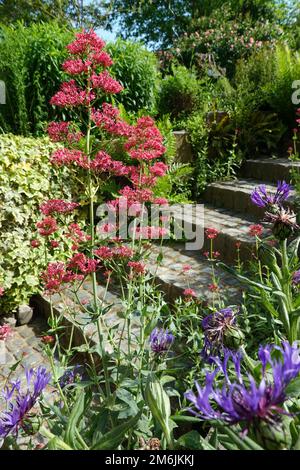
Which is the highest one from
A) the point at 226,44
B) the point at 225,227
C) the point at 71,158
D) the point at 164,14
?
the point at 164,14

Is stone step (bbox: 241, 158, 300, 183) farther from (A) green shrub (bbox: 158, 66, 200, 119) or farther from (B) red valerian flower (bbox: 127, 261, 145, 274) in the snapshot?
(B) red valerian flower (bbox: 127, 261, 145, 274)

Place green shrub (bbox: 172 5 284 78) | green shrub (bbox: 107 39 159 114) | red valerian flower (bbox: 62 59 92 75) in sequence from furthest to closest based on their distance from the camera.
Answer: green shrub (bbox: 172 5 284 78) → green shrub (bbox: 107 39 159 114) → red valerian flower (bbox: 62 59 92 75)

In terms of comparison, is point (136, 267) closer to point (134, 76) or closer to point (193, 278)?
point (193, 278)

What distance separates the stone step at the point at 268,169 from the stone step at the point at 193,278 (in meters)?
1.73

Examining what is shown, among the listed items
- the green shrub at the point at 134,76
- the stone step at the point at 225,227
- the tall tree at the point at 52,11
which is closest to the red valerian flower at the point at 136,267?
the stone step at the point at 225,227

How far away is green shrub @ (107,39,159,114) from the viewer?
225 inches

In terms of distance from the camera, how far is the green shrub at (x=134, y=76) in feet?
18.7

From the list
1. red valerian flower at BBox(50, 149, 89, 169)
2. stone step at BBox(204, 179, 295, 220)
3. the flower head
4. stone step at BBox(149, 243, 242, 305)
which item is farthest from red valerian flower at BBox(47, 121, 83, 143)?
stone step at BBox(204, 179, 295, 220)

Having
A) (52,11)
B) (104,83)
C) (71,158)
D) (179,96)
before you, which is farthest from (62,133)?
(52,11)

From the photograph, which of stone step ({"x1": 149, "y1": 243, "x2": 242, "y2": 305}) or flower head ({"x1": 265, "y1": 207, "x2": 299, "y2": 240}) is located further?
stone step ({"x1": 149, "y1": 243, "x2": 242, "y2": 305})

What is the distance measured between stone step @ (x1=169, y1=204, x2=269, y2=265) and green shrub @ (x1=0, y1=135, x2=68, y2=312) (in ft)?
5.11

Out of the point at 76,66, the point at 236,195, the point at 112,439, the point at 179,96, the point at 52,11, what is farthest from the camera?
the point at 52,11

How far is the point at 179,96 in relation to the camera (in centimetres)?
634

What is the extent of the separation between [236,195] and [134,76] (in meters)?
2.44
